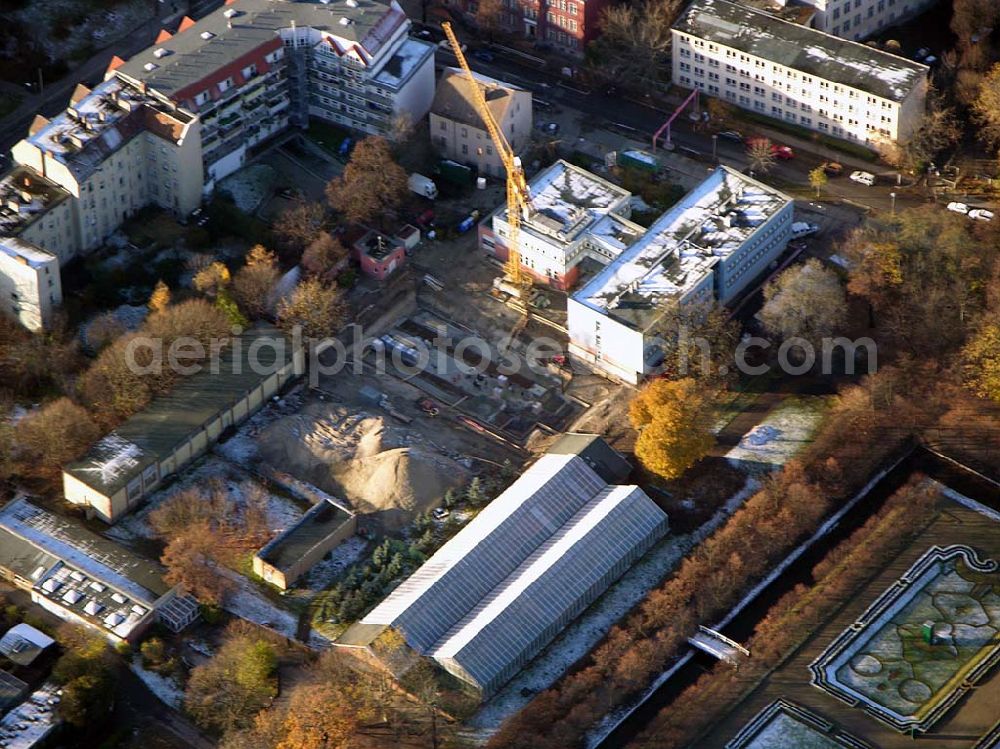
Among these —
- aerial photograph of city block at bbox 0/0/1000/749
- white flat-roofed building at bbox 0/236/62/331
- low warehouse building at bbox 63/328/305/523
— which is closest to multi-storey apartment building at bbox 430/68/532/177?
aerial photograph of city block at bbox 0/0/1000/749

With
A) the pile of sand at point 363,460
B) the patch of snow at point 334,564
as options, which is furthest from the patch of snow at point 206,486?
the patch of snow at point 334,564

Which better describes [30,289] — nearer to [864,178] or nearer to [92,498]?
[92,498]

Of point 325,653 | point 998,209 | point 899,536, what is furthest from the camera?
point 998,209

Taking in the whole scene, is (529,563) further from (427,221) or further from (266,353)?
(427,221)

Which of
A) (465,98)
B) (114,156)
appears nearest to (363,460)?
(114,156)

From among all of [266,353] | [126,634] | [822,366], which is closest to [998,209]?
[822,366]

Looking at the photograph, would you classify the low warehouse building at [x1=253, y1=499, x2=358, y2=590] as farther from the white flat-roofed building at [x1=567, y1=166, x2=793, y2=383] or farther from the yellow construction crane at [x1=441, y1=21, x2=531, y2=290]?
the yellow construction crane at [x1=441, y1=21, x2=531, y2=290]

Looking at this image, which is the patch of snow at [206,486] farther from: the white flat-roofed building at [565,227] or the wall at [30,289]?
the white flat-roofed building at [565,227]
